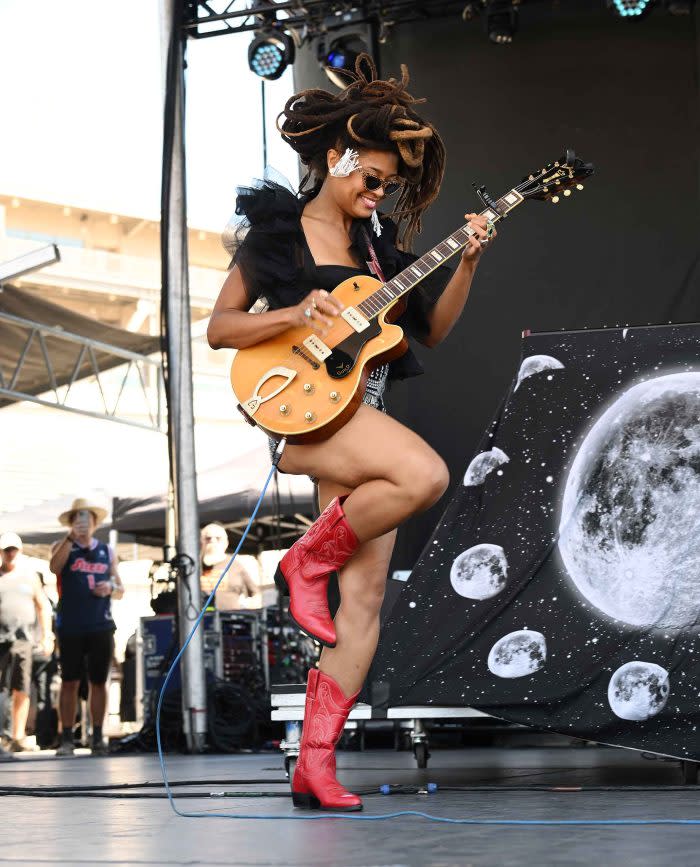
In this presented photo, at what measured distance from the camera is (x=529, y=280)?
6758 mm

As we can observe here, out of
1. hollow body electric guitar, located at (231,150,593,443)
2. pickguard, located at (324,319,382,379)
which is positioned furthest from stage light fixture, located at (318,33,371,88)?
pickguard, located at (324,319,382,379)

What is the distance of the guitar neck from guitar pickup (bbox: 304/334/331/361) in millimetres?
123

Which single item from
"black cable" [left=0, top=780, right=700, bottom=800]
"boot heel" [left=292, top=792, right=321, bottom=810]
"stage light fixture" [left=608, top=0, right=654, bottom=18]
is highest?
"stage light fixture" [left=608, top=0, right=654, bottom=18]

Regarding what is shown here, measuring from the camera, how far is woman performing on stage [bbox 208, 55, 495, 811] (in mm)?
2744

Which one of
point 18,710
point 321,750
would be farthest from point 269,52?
point 321,750

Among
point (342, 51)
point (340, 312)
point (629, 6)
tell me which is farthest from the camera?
point (342, 51)

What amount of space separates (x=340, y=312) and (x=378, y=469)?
37cm

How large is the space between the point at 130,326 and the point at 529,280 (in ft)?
100

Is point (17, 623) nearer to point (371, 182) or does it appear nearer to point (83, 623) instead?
point (83, 623)

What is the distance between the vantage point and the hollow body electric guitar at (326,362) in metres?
2.78

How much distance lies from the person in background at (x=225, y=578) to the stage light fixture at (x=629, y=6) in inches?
181

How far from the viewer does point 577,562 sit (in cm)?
372

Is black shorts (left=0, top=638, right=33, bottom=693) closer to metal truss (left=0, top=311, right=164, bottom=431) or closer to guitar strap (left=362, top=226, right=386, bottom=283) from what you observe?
metal truss (left=0, top=311, right=164, bottom=431)

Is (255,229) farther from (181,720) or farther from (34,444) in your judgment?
(34,444)
